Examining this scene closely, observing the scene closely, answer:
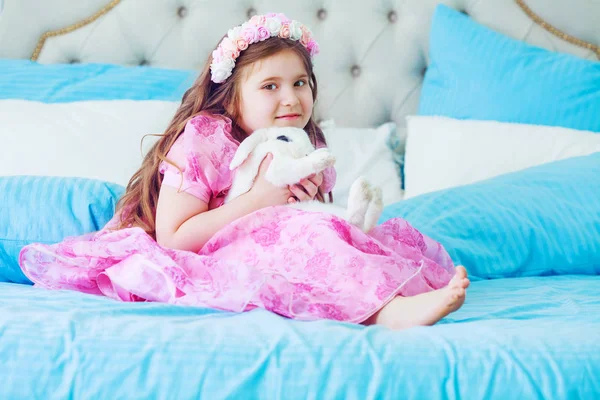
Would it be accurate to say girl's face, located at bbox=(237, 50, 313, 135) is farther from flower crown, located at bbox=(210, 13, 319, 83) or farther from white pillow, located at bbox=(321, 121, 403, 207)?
white pillow, located at bbox=(321, 121, 403, 207)

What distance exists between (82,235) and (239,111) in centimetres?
41

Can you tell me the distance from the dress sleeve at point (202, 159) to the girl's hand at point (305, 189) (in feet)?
0.43

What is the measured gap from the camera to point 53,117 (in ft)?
6.52

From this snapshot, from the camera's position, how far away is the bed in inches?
37.0

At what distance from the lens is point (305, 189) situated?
1.44 m

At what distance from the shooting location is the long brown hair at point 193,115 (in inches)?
60.2

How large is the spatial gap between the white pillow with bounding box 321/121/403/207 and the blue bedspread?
1.16 meters

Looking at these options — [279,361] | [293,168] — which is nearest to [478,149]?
[293,168]

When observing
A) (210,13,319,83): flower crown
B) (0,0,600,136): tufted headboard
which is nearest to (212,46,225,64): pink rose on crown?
(210,13,319,83): flower crown

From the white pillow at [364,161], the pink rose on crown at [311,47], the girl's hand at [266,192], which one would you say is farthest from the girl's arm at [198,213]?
the white pillow at [364,161]

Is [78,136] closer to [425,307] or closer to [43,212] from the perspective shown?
[43,212]

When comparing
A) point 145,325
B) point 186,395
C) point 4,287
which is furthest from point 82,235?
point 186,395

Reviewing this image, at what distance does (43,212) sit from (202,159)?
37 cm

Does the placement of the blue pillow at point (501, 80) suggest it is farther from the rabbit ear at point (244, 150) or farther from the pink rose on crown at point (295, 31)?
the rabbit ear at point (244, 150)
